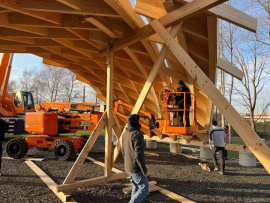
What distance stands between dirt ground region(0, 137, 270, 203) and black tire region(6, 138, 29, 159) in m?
0.34

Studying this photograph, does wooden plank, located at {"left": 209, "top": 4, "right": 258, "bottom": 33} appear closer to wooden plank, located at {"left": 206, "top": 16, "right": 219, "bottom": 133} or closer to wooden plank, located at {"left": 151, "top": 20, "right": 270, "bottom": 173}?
wooden plank, located at {"left": 206, "top": 16, "right": 219, "bottom": 133}

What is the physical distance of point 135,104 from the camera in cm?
620

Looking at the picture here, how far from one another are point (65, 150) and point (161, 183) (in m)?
4.94

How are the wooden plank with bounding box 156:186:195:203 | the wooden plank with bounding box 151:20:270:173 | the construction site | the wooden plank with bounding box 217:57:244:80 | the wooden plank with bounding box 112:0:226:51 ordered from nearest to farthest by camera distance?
1. the wooden plank with bounding box 151:20:270:173
2. the wooden plank with bounding box 112:0:226:51
3. the construction site
4. the wooden plank with bounding box 156:186:195:203
5. the wooden plank with bounding box 217:57:244:80

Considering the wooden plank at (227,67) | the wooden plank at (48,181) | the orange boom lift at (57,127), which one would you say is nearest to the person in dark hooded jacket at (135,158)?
the wooden plank at (48,181)

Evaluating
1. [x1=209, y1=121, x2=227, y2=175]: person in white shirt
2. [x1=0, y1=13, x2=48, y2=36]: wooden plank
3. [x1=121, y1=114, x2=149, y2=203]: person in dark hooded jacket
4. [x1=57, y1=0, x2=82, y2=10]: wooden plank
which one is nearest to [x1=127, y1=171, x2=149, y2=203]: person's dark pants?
[x1=121, y1=114, x2=149, y2=203]: person in dark hooded jacket

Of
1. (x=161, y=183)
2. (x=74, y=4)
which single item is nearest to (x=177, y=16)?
(x=74, y=4)

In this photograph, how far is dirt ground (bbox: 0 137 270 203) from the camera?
17.2ft

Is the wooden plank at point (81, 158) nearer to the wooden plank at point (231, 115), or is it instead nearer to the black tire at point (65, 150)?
the wooden plank at point (231, 115)

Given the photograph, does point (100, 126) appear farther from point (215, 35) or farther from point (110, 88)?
point (215, 35)

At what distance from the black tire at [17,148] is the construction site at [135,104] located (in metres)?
0.05

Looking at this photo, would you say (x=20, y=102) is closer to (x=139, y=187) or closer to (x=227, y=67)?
(x=227, y=67)

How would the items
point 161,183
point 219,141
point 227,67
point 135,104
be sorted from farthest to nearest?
point 219,141, point 227,67, point 161,183, point 135,104

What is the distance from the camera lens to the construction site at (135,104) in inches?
172
